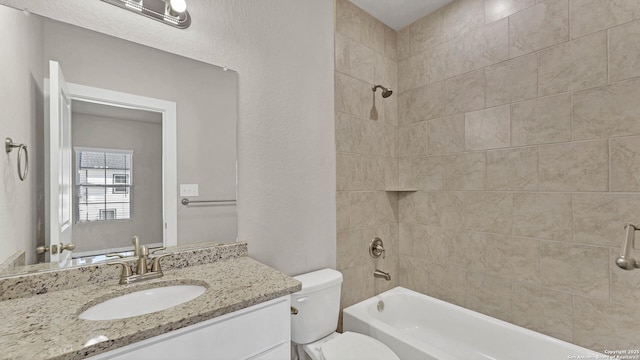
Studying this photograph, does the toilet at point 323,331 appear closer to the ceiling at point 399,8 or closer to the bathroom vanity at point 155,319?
the bathroom vanity at point 155,319

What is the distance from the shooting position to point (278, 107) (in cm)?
158

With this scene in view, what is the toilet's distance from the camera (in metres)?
1.37

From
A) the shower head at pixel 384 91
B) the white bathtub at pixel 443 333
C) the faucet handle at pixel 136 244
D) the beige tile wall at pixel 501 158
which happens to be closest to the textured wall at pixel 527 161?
the beige tile wall at pixel 501 158

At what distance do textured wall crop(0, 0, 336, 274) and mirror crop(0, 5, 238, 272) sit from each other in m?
0.07

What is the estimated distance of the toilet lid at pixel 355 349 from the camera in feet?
4.40

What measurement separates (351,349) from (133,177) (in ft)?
4.32

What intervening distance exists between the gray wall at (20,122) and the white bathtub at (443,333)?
5.50 ft

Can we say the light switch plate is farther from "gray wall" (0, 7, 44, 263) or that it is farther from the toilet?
the toilet

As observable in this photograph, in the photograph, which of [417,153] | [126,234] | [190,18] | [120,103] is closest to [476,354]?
[417,153]

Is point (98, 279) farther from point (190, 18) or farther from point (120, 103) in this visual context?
point (190, 18)

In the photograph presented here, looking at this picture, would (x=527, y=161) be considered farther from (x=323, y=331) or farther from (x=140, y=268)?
(x=140, y=268)

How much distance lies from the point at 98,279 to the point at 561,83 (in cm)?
247

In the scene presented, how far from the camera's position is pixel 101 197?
1.09 meters

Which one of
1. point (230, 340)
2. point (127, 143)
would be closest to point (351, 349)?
point (230, 340)
